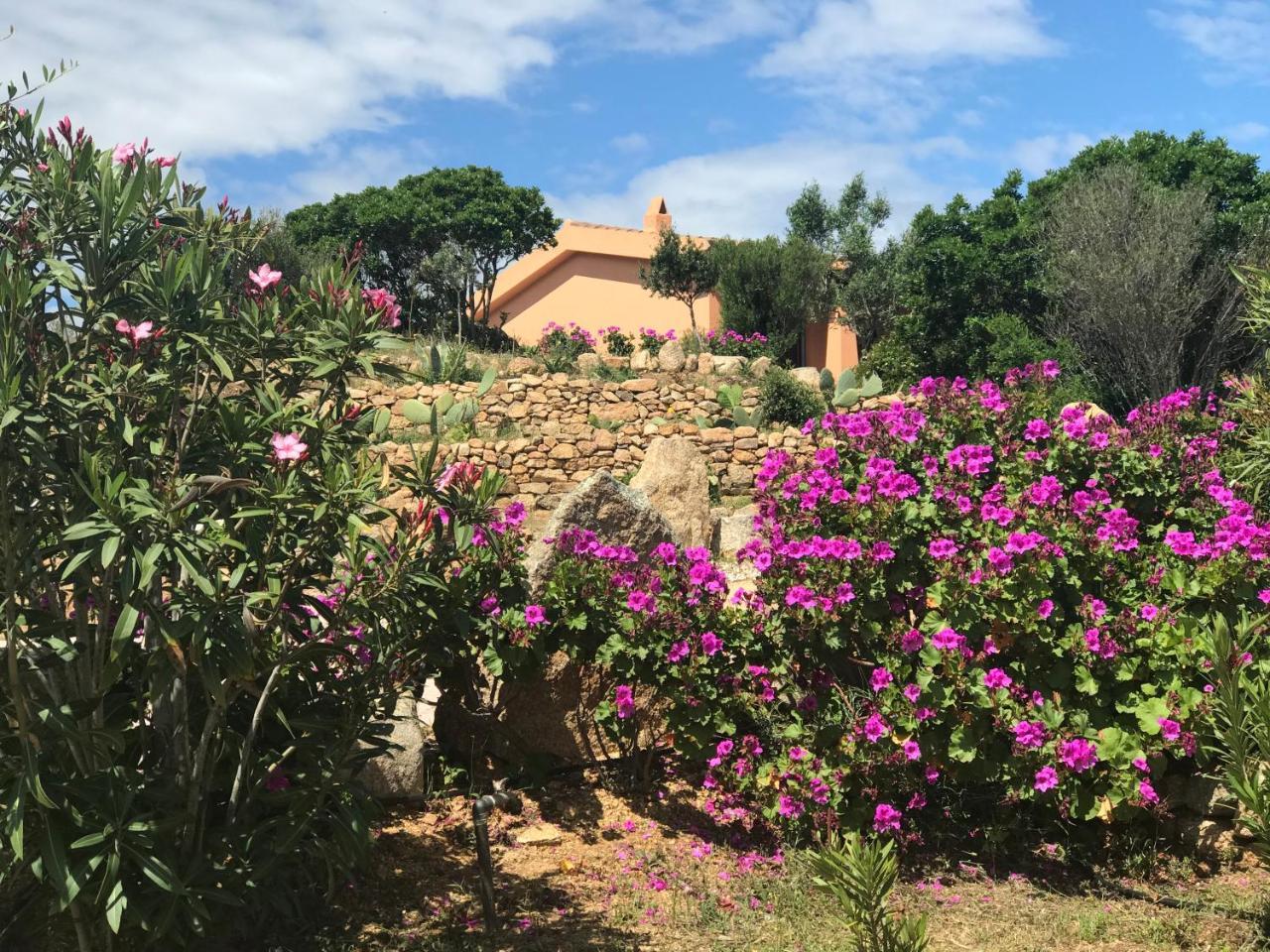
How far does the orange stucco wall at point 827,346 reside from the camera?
29.9 metres

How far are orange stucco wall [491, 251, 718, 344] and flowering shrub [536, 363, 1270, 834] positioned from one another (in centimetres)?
2261

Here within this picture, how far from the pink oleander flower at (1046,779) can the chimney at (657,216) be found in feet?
83.3

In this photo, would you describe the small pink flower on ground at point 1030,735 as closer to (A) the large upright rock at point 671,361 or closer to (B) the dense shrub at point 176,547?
(B) the dense shrub at point 176,547

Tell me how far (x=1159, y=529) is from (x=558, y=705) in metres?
2.81

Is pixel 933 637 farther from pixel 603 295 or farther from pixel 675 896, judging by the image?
pixel 603 295

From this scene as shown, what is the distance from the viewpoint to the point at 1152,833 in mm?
5113

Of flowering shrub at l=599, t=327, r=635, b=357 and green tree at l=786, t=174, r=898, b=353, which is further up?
green tree at l=786, t=174, r=898, b=353

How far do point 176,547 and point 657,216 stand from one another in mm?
27584

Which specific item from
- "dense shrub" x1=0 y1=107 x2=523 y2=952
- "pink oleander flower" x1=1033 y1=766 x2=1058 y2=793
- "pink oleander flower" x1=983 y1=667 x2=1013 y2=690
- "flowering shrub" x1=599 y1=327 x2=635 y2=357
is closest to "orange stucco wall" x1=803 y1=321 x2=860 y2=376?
"flowering shrub" x1=599 y1=327 x2=635 y2=357

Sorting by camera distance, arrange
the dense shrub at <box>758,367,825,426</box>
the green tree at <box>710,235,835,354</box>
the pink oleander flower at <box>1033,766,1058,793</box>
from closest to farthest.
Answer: the pink oleander flower at <box>1033,766,1058,793</box>, the dense shrub at <box>758,367,825,426</box>, the green tree at <box>710,235,835,354</box>

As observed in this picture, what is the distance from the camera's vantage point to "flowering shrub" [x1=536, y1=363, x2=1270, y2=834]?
470 centimetres

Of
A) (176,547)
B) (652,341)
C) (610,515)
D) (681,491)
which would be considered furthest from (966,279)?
(176,547)

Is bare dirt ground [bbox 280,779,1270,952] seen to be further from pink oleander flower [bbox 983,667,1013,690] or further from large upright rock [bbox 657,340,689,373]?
large upright rock [bbox 657,340,689,373]

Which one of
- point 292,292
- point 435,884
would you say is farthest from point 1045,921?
point 292,292
